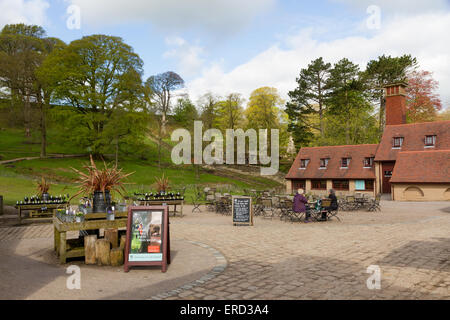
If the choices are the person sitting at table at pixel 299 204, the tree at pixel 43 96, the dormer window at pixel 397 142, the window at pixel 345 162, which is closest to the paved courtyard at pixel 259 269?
the person sitting at table at pixel 299 204

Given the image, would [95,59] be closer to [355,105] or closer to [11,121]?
[11,121]

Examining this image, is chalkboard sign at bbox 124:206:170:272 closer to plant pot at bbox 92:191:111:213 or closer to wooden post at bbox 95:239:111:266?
wooden post at bbox 95:239:111:266

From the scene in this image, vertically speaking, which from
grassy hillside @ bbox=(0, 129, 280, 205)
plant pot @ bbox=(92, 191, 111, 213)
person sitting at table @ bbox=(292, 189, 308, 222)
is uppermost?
grassy hillside @ bbox=(0, 129, 280, 205)

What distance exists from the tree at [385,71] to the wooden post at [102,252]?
1815 inches

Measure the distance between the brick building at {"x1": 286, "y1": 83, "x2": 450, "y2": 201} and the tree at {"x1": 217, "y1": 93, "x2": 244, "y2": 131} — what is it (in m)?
18.5

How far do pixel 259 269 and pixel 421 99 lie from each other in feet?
168

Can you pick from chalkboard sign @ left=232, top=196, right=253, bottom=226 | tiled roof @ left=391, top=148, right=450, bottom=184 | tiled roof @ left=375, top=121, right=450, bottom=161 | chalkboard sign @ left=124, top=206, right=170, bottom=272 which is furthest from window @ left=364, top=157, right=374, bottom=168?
chalkboard sign @ left=124, top=206, right=170, bottom=272

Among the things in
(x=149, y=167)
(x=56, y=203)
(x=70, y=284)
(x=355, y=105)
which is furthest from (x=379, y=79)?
(x=70, y=284)

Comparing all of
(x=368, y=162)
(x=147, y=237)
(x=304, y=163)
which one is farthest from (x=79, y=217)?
(x=304, y=163)

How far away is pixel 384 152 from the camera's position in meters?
36.0

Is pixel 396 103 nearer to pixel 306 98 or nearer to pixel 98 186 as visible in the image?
pixel 306 98

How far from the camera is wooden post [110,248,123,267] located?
289 inches

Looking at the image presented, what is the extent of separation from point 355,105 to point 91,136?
3846 centimetres

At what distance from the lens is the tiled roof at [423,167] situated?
1137 inches
